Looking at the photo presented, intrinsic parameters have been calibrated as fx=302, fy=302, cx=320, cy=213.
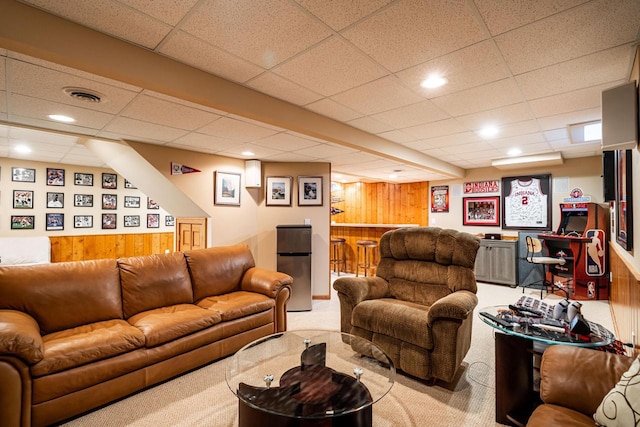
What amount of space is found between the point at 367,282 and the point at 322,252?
2160mm

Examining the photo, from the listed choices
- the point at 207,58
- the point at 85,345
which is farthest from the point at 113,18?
the point at 85,345

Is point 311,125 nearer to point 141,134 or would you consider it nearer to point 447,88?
point 447,88

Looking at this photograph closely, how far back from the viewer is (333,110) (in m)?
2.98

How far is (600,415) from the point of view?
1189 millimetres

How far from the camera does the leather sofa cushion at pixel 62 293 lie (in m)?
2.30

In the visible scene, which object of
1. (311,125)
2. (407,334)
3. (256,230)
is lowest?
(407,334)

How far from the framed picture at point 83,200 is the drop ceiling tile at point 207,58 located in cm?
557

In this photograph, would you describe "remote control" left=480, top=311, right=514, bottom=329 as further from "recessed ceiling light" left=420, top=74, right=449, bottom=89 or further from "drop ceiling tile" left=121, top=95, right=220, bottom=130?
"drop ceiling tile" left=121, top=95, right=220, bottom=130

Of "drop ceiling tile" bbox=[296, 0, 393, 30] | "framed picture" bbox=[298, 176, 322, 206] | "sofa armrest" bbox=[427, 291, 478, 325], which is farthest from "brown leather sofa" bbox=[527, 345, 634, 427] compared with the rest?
"framed picture" bbox=[298, 176, 322, 206]

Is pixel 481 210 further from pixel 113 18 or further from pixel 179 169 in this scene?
pixel 113 18

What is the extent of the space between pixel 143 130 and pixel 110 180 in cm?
395

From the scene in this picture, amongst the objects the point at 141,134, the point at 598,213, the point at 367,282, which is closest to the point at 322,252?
the point at 367,282

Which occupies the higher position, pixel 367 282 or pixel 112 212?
pixel 112 212

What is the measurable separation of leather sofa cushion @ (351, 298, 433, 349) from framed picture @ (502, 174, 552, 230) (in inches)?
172
